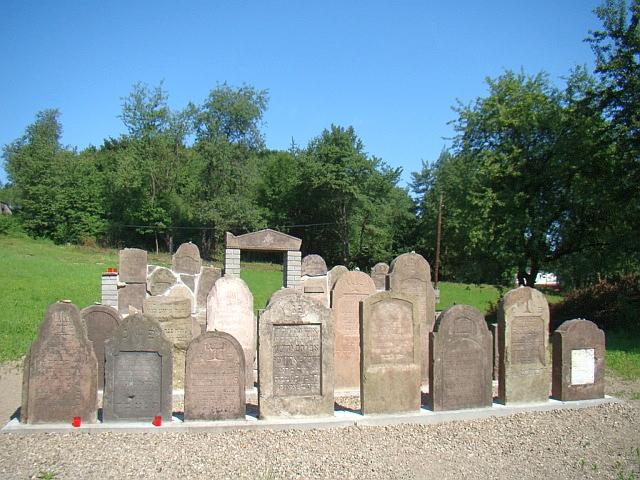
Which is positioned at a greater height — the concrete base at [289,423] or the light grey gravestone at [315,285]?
the light grey gravestone at [315,285]

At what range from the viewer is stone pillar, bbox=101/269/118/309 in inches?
508

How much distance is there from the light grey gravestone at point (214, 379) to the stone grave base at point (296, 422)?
14cm

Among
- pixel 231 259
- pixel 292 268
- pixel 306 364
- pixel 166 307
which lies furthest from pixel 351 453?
pixel 231 259

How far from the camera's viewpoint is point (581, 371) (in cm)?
748

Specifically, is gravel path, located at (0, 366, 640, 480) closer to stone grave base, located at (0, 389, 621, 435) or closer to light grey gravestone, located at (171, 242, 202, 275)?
stone grave base, located at (0, 389, 621, 435)

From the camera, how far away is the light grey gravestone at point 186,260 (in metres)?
15.5

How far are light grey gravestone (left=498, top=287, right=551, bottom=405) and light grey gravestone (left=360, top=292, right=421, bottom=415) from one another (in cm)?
122

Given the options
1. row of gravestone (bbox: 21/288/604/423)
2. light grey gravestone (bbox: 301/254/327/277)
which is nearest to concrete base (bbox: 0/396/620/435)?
row of gravestone (bbox: 21/288/604/423)

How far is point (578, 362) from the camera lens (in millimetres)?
7445

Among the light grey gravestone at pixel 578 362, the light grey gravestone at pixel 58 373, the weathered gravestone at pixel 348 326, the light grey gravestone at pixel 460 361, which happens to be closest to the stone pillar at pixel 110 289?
the weathered gravestone at pixel 348 326

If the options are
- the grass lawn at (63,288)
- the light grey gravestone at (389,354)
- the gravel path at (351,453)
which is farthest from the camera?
the grass lawn at (63,288)

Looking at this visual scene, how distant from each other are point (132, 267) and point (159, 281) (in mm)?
933

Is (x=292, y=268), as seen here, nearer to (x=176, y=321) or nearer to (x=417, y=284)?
(x=417, y=284)

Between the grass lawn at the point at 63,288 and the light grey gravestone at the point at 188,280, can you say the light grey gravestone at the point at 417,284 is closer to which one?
the grass lawn at the point at 63,288
